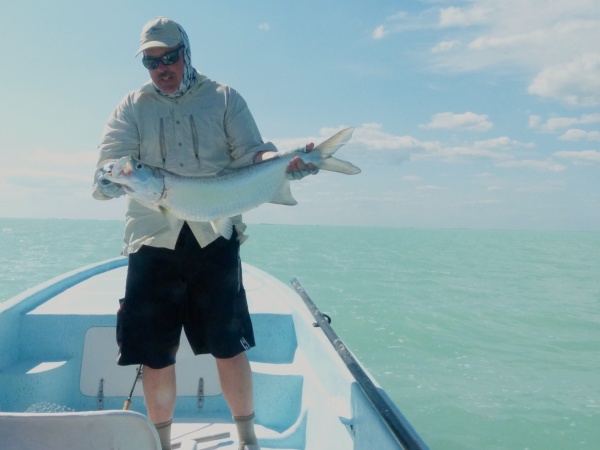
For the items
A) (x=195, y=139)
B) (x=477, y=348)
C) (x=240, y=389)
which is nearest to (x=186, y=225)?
(x=195, y=139)

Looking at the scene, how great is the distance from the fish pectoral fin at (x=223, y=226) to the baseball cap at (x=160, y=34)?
990 millimetres

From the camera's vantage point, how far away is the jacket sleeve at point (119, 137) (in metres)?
2.96

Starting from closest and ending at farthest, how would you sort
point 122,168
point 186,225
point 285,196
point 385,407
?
point 385,407
point 122,168
point 285,196
point 186,225

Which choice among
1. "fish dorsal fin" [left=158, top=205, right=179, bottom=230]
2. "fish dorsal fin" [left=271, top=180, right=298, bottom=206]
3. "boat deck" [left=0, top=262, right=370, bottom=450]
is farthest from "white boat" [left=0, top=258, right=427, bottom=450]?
"fish dorsal fin" [left=158, top=205, right=179, bottom=230]

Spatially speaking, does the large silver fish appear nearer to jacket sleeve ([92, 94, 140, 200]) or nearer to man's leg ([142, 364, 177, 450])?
jacket sleeve ([92, 94, 140, 200])

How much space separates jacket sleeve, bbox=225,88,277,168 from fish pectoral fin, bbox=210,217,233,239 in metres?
0.37

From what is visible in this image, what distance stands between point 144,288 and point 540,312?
1696cm

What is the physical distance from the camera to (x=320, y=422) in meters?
3.45

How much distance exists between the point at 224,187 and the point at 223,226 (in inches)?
8.7

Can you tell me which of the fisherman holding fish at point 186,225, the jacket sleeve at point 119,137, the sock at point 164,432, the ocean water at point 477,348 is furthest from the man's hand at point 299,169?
the ocean water at point 477,348

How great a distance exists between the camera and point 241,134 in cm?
312

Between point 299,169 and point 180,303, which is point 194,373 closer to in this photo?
point 180,303

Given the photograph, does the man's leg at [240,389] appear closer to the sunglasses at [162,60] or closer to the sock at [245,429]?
the sock at [245,429]

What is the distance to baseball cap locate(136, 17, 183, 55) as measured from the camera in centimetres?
282
